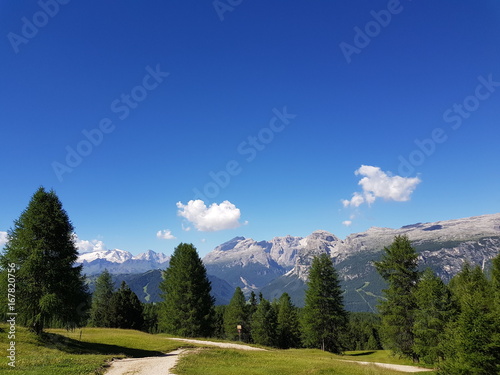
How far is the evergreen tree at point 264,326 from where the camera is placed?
3135 inches

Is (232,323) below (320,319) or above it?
below

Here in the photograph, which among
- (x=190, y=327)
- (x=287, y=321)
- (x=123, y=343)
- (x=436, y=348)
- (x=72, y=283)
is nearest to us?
(x=72, y=283)

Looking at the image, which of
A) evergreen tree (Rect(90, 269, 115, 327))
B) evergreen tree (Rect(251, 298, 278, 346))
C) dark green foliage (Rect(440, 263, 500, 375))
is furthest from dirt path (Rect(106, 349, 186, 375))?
evergreen tree (Rect(251, 298, 278, 346))

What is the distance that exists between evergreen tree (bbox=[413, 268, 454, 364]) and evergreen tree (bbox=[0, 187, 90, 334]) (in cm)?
3809

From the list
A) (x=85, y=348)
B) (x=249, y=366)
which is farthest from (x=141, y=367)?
(x=85, y=348)

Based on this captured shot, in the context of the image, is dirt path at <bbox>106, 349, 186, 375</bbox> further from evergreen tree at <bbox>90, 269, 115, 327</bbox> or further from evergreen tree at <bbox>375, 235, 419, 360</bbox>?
evergreen tree at <bbox>90, 269, 115, 327</bbox>

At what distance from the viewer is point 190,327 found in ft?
174

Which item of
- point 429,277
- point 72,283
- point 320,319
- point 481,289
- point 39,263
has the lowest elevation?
point 320,319

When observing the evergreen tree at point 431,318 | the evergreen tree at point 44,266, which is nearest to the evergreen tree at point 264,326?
the evergreen tree at point 431,318

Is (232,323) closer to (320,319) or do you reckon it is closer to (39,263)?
(320,319)

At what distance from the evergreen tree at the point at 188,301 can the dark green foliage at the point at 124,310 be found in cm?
2467

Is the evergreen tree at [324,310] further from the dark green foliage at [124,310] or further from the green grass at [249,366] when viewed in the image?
the dark green foliage at [124,310]

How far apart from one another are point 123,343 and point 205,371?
20.1 m

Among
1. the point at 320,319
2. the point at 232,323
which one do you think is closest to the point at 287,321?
the point at 232,323
